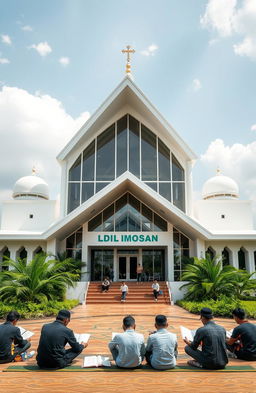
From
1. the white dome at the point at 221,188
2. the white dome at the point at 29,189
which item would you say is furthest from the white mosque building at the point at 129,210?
the white dome at the point at 29,189

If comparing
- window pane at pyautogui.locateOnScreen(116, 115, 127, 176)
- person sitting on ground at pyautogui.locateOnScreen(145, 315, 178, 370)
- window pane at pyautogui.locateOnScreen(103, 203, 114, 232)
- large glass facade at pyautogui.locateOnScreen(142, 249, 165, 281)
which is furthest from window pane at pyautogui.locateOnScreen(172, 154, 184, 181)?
person sitting on ground at pyautogui.locateOnScreen(145, 315, 178, 370)

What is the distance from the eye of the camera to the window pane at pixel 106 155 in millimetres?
21047

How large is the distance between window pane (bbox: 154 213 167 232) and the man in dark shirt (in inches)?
587

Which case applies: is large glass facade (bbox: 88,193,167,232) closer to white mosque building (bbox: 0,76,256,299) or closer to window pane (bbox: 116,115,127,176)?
white mosque building (bbox: 0,76,256,299)

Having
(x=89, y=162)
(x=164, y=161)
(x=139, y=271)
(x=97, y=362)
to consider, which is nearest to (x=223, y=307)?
(x=139, y=271)

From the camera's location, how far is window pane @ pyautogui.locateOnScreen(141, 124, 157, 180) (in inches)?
832

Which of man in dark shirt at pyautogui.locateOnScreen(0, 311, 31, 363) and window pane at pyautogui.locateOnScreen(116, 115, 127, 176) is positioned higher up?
window pane at pyautogui.locateOnScreen(116, 115, 127, 176)

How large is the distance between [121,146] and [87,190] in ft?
13.2

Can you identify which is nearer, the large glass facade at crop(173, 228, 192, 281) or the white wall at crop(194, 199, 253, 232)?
the large glass facade at crop(173, 228, 192, 281)

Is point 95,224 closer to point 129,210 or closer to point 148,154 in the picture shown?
point 129,210

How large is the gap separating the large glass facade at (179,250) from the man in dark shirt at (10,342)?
15.1 metres

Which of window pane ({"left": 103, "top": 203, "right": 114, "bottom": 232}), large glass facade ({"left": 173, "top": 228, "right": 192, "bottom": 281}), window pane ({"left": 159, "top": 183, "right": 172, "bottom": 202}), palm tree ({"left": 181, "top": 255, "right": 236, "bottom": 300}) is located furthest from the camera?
window pane ({"left": 159, "top": 183, "right": 172, "bottom": 202})

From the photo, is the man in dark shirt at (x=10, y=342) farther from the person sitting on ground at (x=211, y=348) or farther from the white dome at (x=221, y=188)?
the white dome at (x=221, y=188)

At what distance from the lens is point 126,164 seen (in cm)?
2122
